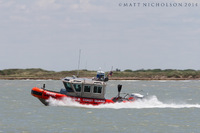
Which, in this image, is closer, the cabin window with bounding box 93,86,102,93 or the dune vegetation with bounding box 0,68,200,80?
the cabin window with bounding box 93,86,102,93

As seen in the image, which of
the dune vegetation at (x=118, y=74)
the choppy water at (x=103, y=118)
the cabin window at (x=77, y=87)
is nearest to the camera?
the choppy water at (x=103, y=118)

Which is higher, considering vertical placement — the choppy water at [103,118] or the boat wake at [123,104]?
the boat wake at [123,104]

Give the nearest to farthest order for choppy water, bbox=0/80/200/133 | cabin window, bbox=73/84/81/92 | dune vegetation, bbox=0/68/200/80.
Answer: choppy water, bbox=0/80/200/133 < cabin window, bbox=73/84/81/92 < dune vegetation, bbox=0/68/200/80

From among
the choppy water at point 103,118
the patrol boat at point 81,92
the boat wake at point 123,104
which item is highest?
the patrol boat at point 81,92

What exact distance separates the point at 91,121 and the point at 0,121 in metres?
6.23

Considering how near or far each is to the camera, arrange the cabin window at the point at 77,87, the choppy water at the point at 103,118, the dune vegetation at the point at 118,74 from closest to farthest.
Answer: the choppy water at the point at 103,118, the cabin window at the point at 77,87, the dune vegetation at the point at 118,74

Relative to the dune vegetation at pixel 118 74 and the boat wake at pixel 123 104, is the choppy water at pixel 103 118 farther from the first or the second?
the dune vegetation at pixel 118 74

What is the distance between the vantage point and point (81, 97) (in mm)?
33969

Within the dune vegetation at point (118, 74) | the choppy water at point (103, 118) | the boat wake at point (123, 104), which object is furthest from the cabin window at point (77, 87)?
the dune vegetation at point (118, 74)

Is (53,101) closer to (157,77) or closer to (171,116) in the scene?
(171,116)

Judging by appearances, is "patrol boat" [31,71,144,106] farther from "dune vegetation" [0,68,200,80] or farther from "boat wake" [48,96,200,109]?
"dune vegetation" [0,68,200,80]

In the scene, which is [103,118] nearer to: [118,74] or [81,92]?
[81,92]

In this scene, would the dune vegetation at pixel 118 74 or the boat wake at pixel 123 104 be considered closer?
the boat wake at pixel 123 104

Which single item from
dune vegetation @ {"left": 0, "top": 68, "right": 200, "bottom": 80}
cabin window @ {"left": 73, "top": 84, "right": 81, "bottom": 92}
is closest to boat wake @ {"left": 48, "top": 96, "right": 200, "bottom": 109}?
cabin window @ {"left": 73, "top": 84, "right": 81, "bottom": 92}
